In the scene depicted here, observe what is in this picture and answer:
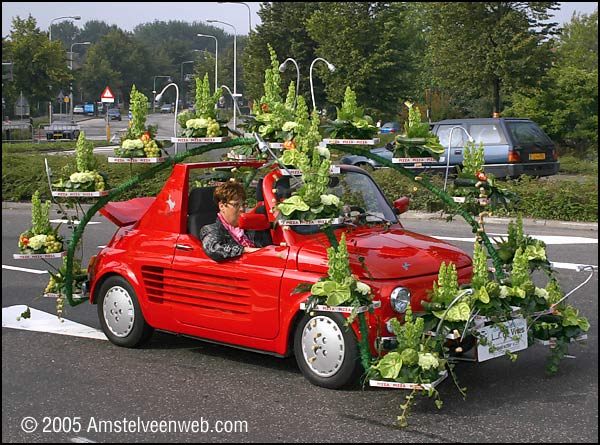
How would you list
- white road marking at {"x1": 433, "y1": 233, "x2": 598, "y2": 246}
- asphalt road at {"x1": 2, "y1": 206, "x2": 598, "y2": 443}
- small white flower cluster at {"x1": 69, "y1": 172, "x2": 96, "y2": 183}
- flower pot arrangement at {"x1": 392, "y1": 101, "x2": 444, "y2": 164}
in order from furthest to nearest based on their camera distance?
white road marking at {"x1": 433, "y1": 233, "x2": 598, "y2": 246}
small white flower cluster at {"x1": 69, "y1": 172, "x2": 96, "y2": 183}
flower pot arrangement at {"x1": 392, "y1": 101, "x2": 444, "y2": 164}
asphalt road at {"x1": 2, "y1": 206, "x2": 598, "y2": 443}

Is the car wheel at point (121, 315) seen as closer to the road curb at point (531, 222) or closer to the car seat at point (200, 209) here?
the car seat at point (200, 209)

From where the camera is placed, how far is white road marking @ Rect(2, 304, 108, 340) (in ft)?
28.0

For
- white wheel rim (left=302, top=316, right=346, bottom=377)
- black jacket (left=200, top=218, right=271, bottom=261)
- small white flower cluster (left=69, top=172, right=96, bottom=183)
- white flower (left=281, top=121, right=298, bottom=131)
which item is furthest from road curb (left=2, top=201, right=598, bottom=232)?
white wheel rim (left=302, top=316, right=346, bottom=377)

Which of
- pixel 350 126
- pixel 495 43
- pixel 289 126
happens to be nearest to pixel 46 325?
pixel 289 126

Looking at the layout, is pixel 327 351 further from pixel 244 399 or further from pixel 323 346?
pixel 244 399

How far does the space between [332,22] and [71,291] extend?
3557 centimetres

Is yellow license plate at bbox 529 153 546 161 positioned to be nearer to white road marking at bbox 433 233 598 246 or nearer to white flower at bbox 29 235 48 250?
white road marking at bbox 433 233 598 246

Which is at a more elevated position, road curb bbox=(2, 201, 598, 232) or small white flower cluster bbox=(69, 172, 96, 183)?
small white flower cluster bbox=(69, 172, 96, 183)

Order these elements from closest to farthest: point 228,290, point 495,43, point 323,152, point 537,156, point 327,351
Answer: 1. point 323,152
2. point 327,351
3. point 228,290
4. point 537,156
5. point 495,43

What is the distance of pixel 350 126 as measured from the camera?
6.86m

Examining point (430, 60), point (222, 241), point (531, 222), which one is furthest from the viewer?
point (430, 60)

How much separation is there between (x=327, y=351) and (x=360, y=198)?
72.3 inches

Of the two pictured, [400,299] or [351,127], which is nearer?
[400,299]

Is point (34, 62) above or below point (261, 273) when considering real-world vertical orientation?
above
